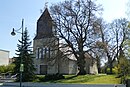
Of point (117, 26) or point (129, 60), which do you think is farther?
point (117, 26)

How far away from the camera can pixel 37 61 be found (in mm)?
63312

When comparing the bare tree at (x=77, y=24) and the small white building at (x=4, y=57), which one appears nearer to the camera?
the bare tree at (x=77, y=24)

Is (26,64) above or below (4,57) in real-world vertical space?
below

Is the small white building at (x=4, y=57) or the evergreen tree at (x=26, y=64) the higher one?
the small white building at (x=4, y=57)

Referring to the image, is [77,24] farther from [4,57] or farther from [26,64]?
[4,57]

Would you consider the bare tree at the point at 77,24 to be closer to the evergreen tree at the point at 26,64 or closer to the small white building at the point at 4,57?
the evergreen tree at the point at 26,64

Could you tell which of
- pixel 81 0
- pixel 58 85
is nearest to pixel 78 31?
pixel 81 0

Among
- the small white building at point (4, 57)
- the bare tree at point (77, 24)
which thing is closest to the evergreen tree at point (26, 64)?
the bare tree at point (77, 24)

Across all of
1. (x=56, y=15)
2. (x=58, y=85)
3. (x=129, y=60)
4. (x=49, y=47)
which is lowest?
(x=58, y=85)

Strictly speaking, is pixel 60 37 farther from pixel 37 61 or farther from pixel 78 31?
pixel 37 61

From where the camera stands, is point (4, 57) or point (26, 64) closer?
point (26, 64)

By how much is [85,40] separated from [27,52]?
9.83m

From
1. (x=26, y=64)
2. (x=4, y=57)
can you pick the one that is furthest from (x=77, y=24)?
(x=4, y=57)

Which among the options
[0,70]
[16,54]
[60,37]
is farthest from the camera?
[0,70]
